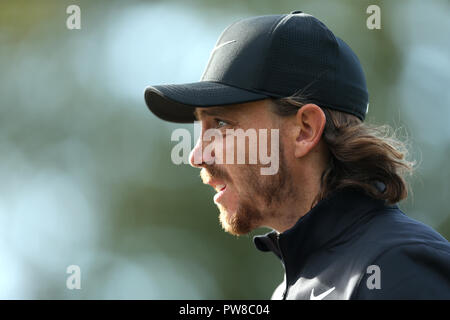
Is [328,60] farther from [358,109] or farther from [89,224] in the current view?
[89,224]

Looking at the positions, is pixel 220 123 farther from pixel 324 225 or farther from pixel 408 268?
pixel 408 268

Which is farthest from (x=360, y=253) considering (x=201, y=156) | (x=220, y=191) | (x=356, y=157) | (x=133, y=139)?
(x=133, y=139)

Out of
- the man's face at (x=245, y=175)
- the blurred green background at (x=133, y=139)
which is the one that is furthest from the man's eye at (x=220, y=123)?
the blurred green background at (x=133, y=139)

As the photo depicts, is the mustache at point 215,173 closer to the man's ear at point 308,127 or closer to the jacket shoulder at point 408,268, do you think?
the man's ear at point 308,127

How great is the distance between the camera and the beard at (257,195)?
3.16 m

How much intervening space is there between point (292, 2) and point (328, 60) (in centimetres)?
1114

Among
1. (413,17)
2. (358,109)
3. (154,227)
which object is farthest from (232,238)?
(358,109)

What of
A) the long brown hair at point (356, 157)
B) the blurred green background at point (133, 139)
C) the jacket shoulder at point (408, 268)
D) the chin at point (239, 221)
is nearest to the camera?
the jacket shoulder at point (408, 268)

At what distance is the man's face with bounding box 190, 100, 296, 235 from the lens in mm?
3166

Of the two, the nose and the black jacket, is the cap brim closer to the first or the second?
the nose

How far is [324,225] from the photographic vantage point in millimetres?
2934

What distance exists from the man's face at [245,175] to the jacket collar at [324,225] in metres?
0.23

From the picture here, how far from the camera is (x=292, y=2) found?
14008 millimetres
